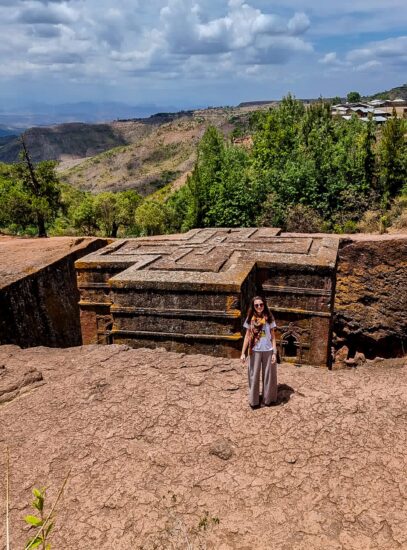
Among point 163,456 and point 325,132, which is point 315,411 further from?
point 325,132

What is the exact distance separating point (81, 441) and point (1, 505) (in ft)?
3.42

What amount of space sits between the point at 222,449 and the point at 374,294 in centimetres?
1071

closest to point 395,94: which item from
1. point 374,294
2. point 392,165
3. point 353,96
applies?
point 353,96

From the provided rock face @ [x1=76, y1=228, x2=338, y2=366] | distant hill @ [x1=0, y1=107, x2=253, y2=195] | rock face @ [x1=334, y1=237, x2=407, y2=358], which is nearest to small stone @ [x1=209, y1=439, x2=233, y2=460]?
rock face @ [x1=76, y1=228, x2=338, y2=366]

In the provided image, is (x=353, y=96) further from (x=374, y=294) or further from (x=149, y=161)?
(x=374, y=294)

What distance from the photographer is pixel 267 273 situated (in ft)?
35.8

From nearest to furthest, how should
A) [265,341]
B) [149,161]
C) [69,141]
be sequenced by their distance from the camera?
[265,341] < [149,161] < [69,141]

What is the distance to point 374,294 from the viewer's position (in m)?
14.5

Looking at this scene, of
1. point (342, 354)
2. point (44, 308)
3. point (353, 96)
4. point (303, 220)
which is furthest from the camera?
point (353, 96)

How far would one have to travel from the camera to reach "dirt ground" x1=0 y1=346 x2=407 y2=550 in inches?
167

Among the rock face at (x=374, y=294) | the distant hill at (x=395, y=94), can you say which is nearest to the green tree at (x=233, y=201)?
the rock face at (x=374, y=294)

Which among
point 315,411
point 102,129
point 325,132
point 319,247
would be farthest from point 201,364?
point 102,129

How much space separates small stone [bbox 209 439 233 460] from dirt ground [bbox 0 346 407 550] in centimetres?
1

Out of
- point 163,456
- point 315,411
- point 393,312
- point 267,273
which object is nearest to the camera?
point 163,456
